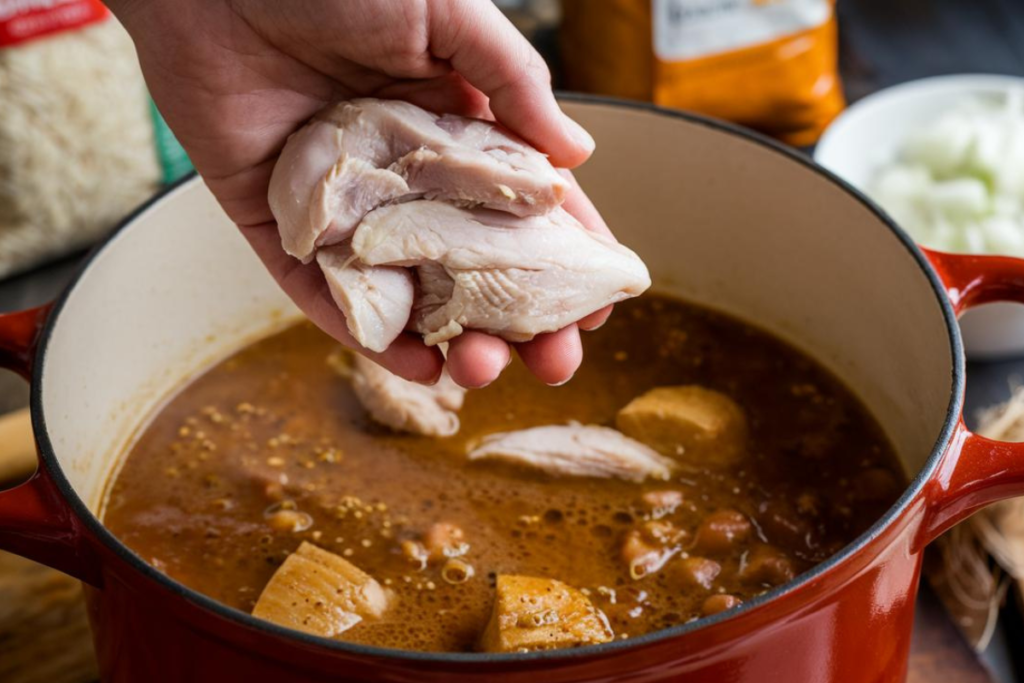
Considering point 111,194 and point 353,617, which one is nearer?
point 353,617

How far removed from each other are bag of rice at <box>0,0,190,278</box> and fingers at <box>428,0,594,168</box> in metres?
0.93

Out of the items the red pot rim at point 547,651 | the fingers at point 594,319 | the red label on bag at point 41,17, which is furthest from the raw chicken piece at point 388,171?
the red label on bag at point 41,17

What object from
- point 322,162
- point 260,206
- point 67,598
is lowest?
point 67,598

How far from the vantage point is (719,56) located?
2338 millimetres

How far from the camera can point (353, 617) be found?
1.28m

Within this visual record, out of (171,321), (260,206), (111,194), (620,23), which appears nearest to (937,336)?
(260,206)

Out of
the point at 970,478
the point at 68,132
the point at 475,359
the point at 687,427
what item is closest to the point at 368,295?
the point at 475,359

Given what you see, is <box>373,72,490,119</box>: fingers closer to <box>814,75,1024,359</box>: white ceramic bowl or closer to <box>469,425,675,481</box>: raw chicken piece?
<box>469,425,675,481</box>: raw chicken piece

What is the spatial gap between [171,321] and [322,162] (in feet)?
1.74

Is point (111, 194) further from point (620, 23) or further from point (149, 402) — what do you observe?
point (620, 23)

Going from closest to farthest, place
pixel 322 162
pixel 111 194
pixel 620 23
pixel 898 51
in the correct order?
pixel 322 162
pixel 111 194
pixel 620 23
pixel 898 51

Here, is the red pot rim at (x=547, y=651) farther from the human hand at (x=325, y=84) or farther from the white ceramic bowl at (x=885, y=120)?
the white ceramic bowl at (x=885, y=120)

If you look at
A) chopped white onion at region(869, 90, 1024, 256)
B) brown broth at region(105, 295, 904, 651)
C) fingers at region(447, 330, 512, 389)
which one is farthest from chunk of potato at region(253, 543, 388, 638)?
chopped white onion at region(869, 90, 1024, 256)

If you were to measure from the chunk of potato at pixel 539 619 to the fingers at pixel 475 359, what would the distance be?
0.72 ft
